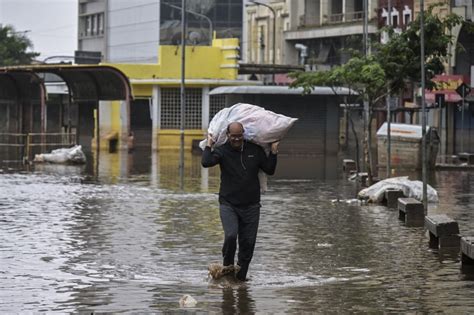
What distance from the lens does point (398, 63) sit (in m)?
28.4

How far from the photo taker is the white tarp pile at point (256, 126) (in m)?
12.7

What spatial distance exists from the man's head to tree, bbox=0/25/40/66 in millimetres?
88400

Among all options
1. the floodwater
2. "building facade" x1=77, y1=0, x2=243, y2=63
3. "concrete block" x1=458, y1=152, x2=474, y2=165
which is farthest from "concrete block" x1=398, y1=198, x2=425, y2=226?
"building facade" x1=77, y1=0, x2=243, y2=63

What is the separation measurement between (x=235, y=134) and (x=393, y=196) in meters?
10.5

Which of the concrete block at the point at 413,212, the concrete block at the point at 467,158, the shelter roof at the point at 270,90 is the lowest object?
the concrete block at the point at 413,212

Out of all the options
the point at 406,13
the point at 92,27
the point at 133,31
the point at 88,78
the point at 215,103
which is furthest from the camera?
the point at 92,27

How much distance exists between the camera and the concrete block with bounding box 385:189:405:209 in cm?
2245

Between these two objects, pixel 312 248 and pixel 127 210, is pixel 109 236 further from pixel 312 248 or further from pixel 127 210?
pixel 127 210

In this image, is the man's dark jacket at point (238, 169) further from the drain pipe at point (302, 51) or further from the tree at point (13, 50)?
the tree at point (13, 50)

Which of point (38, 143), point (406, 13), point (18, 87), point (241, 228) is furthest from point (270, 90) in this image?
point (241, 228)

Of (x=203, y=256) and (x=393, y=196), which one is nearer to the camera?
(x=203, y=256)

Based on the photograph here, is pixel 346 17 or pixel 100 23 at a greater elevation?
pixel 100 23

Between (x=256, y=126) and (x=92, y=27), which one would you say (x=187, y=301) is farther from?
(x=92, y=27)

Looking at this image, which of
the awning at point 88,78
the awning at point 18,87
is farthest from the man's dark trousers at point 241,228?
the awning at point 18,87
